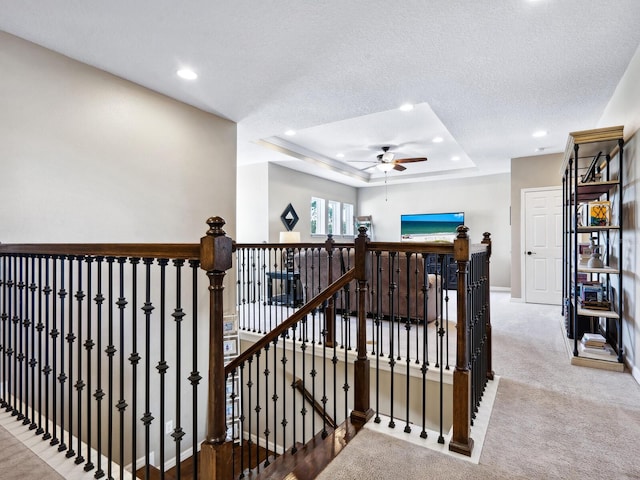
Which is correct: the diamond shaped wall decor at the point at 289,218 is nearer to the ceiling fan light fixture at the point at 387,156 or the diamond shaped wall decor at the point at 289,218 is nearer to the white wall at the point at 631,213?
the ceiling fan light fixture at the point at 387,156

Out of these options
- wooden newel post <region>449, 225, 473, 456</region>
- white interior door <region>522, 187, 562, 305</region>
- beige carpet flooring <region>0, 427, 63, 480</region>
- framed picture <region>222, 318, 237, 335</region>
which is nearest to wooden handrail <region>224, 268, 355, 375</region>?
wooden newel post <region>449, 225, 473, 456</region>

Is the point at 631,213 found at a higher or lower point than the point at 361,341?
higher

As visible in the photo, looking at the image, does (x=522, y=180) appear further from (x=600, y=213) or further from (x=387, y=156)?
(x=600, y=213)

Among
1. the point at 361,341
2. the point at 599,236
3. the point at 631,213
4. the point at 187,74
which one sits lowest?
the point at 361,341

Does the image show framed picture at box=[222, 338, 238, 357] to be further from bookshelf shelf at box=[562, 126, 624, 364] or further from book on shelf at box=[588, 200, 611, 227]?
book on shelf at box=[588, 200, 611, 227]

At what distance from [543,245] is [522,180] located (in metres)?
1.14

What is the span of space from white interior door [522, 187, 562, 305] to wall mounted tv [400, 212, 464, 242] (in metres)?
2.33

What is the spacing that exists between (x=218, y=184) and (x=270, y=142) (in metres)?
1.79

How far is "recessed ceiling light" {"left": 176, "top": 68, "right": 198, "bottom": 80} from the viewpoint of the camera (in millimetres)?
3139

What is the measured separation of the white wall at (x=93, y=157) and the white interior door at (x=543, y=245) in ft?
16.8

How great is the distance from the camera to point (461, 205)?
856 cm

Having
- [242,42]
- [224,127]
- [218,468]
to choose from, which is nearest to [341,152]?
[224,127]

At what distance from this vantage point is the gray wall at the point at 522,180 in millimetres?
5980

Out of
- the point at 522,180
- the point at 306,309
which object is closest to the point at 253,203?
the point at 522,180
